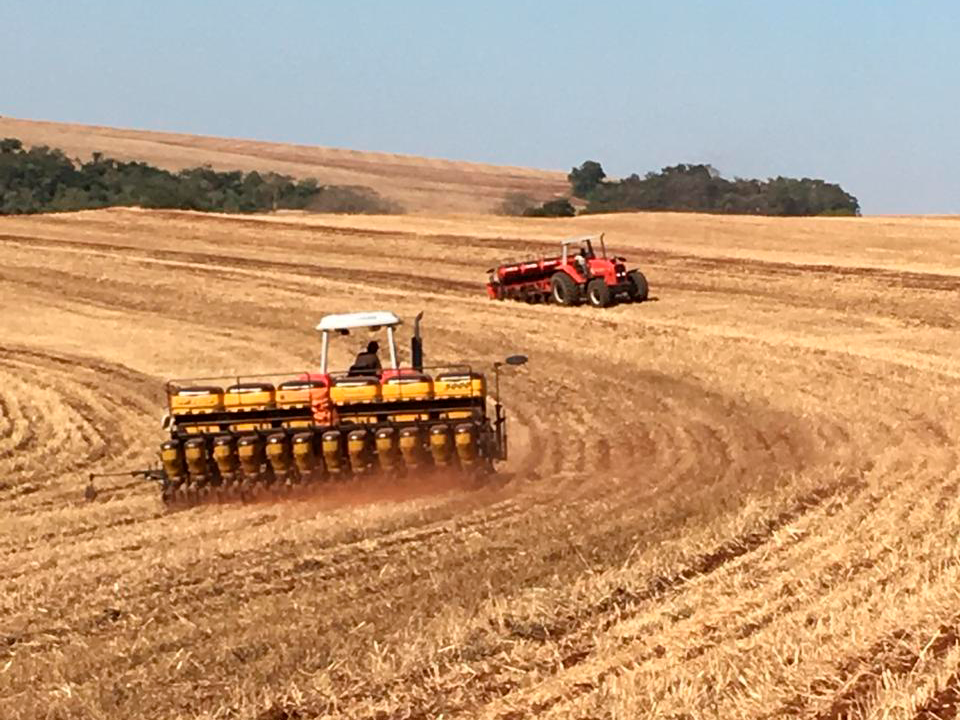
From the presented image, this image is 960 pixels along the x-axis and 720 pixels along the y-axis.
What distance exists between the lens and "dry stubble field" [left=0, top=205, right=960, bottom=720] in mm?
7684

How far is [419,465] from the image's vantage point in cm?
A: 1473

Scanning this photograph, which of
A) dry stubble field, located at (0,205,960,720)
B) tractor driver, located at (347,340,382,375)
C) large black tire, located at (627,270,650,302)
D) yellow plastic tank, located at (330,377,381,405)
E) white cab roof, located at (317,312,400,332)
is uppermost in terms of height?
white cab roof, located at (317,312,400,332)

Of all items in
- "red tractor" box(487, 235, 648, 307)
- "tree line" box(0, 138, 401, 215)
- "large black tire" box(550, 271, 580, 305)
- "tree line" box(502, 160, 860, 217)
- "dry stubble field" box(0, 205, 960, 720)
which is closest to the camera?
"dry stubble field" box(0, 205, 960, 720)

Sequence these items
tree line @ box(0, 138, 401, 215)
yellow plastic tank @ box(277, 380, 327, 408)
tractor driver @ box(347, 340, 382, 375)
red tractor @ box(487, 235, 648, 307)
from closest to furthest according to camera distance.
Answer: yellow plastic tank @ box(277, 380, 327, 408), tractor driver @ box(347, 340, 382, 375), red tractor @ box(487, 235, 648, 307), tree line @ box(0, 138, 401, 215)

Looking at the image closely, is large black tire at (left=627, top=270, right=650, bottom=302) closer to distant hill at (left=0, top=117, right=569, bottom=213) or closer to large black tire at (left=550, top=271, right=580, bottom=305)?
large black tire at (left=550, top=271, right=580, bottom=305)

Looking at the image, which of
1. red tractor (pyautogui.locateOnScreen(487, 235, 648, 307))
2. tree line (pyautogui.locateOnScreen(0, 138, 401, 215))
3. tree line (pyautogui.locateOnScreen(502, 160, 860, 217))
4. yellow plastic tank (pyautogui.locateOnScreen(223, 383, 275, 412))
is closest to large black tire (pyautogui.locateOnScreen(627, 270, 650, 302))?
red tractor (pyautogui.locateOnScreen(487, 235, 648, 307))

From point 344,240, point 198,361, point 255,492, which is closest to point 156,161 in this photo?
point 344,240

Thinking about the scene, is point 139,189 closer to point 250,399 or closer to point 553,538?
point 250,399

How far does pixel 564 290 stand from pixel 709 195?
5711cm

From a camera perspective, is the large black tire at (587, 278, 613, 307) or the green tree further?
the green tree

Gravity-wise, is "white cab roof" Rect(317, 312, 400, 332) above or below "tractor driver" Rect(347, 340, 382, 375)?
above

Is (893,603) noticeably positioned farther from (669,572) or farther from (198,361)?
(198,361)

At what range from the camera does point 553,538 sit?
11.8m

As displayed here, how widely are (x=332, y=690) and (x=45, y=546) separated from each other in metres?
5.60
